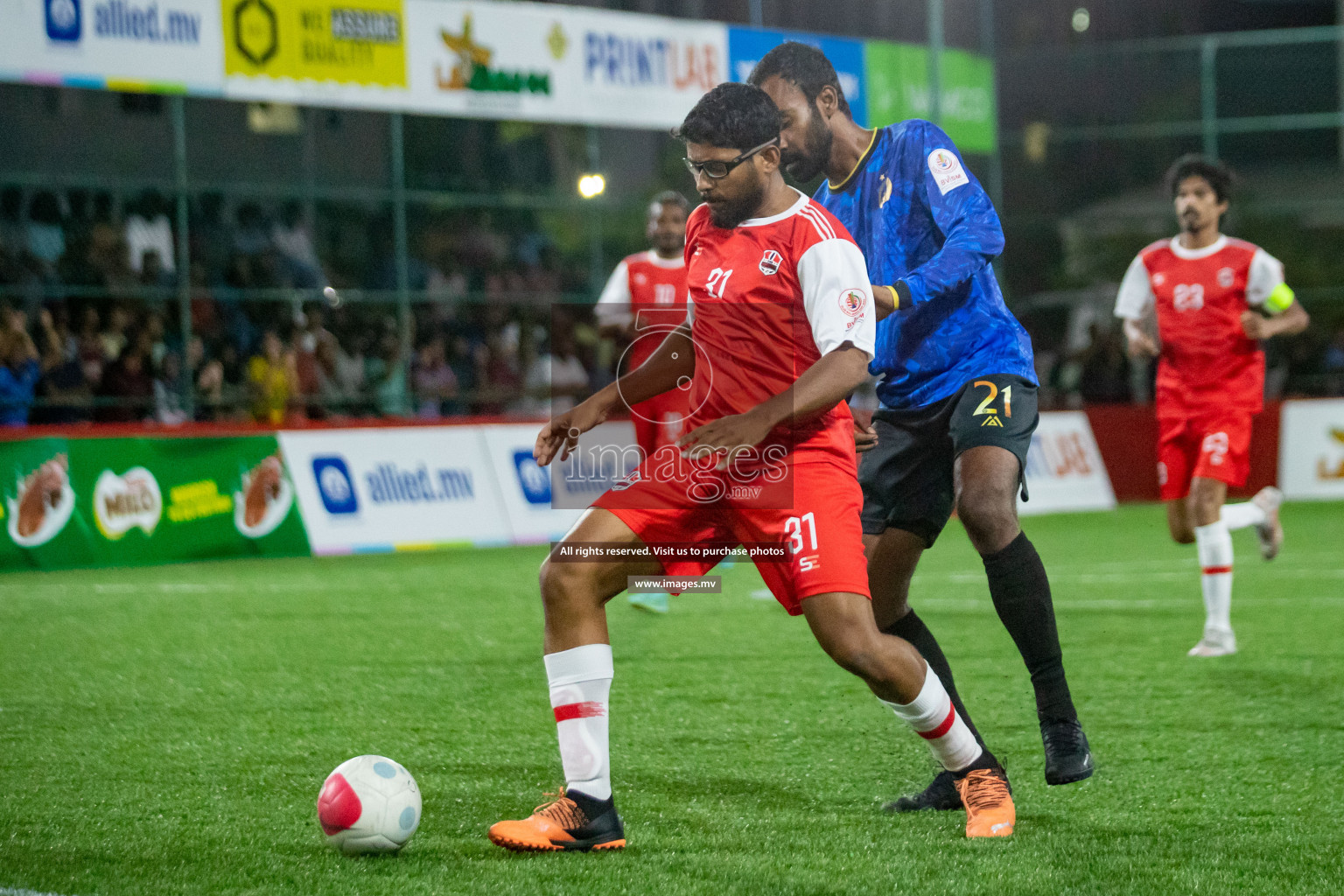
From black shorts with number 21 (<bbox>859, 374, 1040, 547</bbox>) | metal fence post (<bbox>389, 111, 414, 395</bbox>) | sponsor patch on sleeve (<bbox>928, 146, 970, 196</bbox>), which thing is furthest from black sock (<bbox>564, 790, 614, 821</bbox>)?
metal fence post (<bbox>389, 111, 414, 395</bbox>)

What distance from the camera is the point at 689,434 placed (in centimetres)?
376

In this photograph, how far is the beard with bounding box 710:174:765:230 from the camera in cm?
390

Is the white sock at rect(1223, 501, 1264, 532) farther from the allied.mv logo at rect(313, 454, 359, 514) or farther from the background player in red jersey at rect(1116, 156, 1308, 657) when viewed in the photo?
the allied.mv logo at rect(313, 454, 359, 514)

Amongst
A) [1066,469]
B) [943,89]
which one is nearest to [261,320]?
[1066,469]

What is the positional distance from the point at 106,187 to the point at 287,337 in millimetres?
2318

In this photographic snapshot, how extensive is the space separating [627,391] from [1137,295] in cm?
471

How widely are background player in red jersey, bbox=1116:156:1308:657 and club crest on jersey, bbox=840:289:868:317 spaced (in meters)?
4.46

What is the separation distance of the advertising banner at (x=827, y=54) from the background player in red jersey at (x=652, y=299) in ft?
26.7

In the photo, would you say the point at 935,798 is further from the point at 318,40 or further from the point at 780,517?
the point at 318,40

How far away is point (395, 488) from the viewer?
13.4 m

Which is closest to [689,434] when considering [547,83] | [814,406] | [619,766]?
[814,406]

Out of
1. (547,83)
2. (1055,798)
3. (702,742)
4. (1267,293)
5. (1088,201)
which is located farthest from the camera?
(1088,201)

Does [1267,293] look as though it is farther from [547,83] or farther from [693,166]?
[547,83]

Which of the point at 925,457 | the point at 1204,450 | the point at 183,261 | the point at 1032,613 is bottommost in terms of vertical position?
the point at 1032,613
